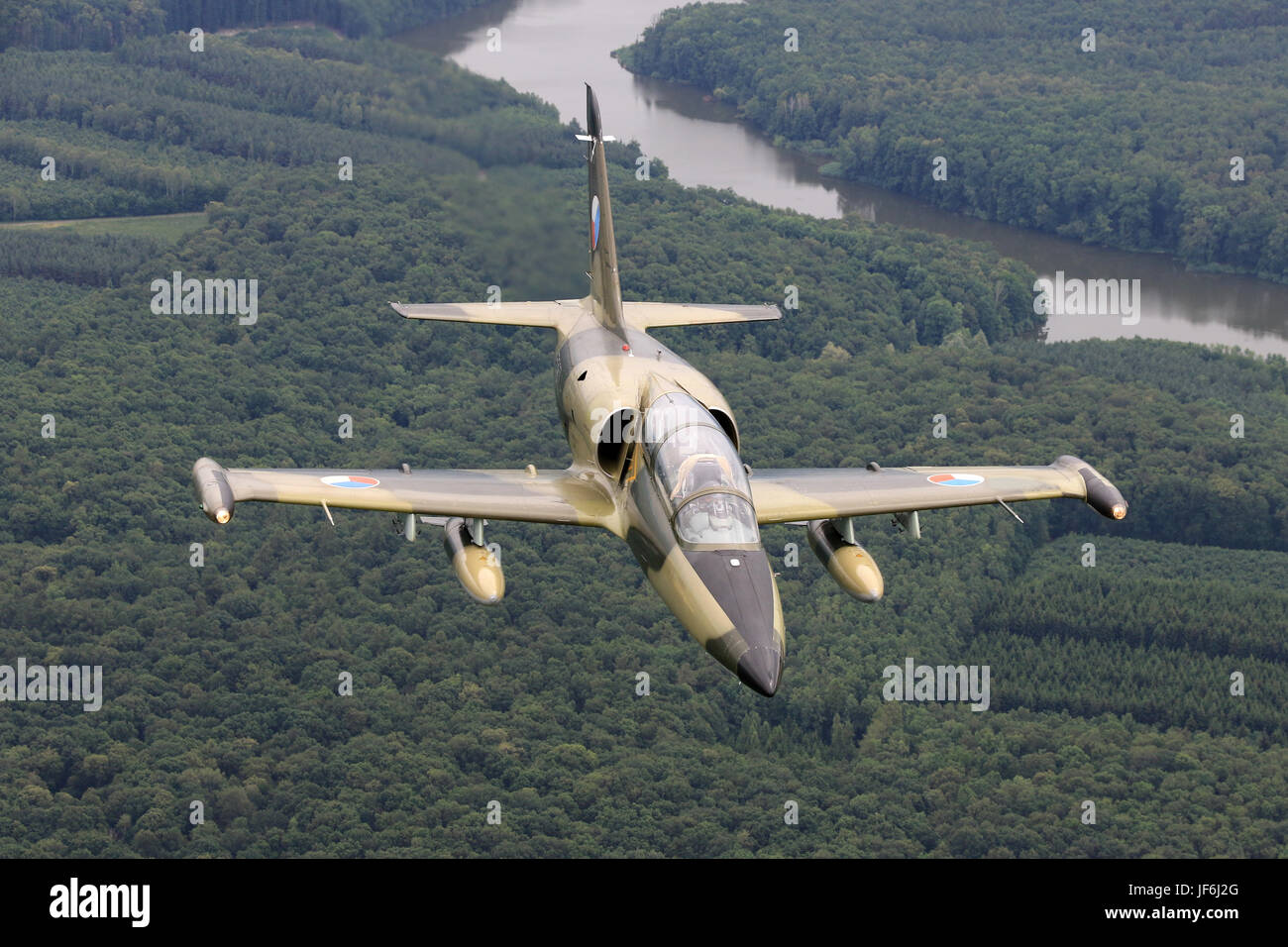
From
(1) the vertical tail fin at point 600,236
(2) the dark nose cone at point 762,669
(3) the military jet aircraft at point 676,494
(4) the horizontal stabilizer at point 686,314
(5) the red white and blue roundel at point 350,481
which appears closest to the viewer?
(2) the dark nose cone at point 762,669

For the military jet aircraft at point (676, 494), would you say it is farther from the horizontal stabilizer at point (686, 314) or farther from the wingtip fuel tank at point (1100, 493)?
the horizontal stabilizer at point (686, 314)

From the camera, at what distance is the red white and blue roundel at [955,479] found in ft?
185

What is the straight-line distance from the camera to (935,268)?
596 feet

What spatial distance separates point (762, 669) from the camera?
47.1m

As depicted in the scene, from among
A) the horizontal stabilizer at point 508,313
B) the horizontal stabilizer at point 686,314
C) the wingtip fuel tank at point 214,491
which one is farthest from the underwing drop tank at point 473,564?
the horizontal stabilizer at point 686,314

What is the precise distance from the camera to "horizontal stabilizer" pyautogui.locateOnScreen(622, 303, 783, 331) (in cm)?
6469

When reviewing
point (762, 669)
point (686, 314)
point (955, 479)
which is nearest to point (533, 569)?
point (686, 314)

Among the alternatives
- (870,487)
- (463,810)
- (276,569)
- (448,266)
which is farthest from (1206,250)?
(870,487)

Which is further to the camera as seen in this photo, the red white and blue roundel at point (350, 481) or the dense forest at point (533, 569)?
the dense forest at point (533, 569)

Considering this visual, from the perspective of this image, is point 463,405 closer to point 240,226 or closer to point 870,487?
point 240,226

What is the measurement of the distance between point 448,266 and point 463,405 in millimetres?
10200

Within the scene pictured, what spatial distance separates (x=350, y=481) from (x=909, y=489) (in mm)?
14661

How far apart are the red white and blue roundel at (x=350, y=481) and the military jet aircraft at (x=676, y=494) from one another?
0.16 ft

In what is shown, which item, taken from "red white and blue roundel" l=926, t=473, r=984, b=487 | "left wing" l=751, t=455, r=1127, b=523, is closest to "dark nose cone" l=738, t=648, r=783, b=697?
"left wing" l=751, t=455, r=1127, b=523
